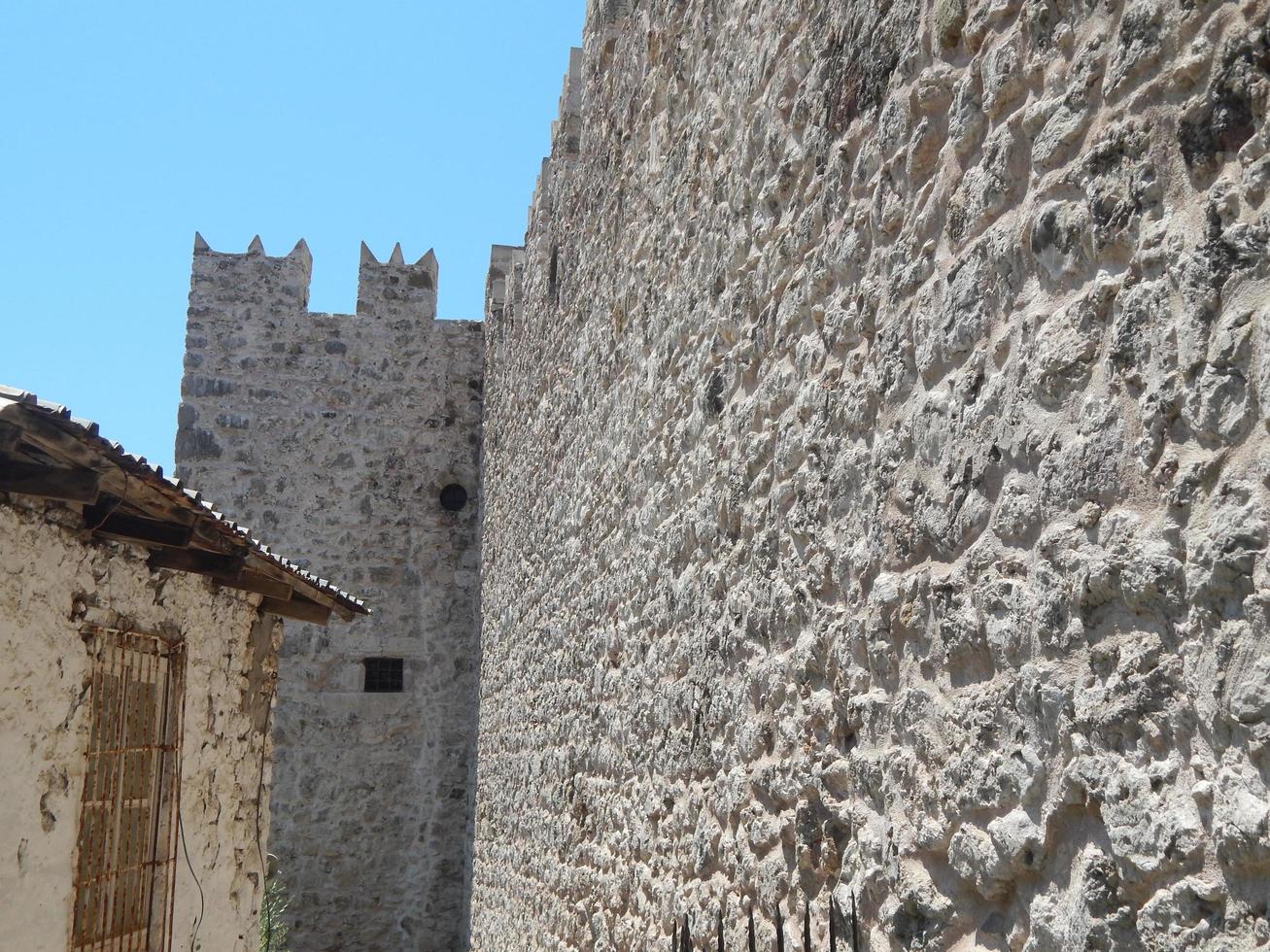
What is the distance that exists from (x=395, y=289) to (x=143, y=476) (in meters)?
9.64

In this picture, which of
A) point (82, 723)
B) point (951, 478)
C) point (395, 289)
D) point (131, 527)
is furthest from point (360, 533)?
point (951, 478)

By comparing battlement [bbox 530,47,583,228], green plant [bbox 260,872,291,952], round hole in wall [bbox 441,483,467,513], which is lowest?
green plant [bbox 260,872,291,952]

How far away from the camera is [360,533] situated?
499 inches

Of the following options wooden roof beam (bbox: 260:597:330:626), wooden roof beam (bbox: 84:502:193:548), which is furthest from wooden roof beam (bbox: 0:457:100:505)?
wooden roof beam (bbox: 260:597:330:626)

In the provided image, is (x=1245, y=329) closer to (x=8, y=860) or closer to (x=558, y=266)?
(x=8, y=860)

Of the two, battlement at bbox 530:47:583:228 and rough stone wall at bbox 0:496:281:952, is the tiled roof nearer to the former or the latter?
rough stone wall at bbox 0:496:281:952


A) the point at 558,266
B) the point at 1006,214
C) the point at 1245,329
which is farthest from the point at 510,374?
the point at 1245,329

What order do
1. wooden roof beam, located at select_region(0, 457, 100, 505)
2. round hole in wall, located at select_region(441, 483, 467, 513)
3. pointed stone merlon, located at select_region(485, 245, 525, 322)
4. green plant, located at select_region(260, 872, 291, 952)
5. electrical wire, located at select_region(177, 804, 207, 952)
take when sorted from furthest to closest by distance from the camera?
round hole in wall, located at select_region(441, 483, 467, 513)
pointed stone merlon, located at select_region(485, 245, 525, 322)
green plant, located at select_region(260, 872, 291, 952)
electrical wire, located at select_region(177, 804, 207, 952)
wooden roof beam, located at select_region(0, 457, 100, 505)

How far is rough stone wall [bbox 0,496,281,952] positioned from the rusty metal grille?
0.27ft

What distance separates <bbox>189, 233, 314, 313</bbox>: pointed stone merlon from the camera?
42.6 feet

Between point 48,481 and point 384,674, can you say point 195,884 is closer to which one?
point 48,481

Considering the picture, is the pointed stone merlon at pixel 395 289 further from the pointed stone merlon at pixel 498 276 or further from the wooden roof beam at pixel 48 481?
the wooden roof beam at pixel 48 481

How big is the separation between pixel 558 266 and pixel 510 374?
2.62 m

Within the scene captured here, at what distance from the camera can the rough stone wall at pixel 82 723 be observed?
3904mm
